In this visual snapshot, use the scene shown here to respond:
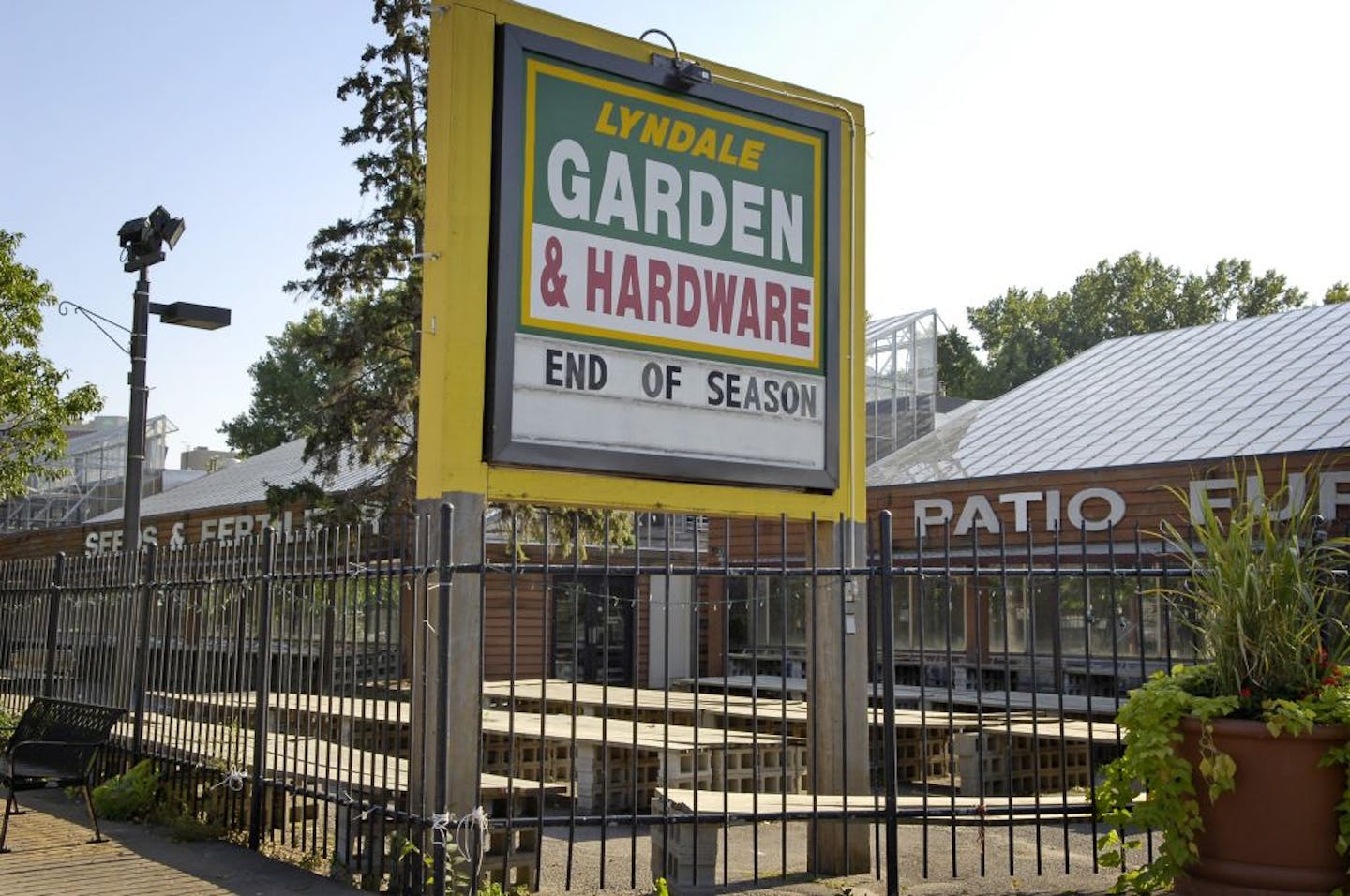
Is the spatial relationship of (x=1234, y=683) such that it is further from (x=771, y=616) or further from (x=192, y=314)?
(x=771, y=616)

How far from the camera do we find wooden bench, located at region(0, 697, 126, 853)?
9.09 m

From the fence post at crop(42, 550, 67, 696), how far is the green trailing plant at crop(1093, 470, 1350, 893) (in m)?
10.1

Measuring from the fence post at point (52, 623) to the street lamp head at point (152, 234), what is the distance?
9.75ft

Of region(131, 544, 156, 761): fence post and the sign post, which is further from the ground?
the sign post

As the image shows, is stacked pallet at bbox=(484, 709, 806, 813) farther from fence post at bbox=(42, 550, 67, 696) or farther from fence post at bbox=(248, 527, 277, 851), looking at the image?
fence post at bbox=(42, 550, 67, 696)

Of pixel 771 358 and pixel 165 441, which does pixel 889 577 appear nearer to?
pixel 771 358

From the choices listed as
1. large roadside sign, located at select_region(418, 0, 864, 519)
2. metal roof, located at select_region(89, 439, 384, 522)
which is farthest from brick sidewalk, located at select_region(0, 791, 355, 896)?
metal roof, located at select_region(89, 439, 384, 522)

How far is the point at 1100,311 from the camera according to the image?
214 ft

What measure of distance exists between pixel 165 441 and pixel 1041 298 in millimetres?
44121

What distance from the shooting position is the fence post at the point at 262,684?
8.79 meters

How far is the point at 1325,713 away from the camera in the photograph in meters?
5.99

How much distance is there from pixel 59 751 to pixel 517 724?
14.1 feet

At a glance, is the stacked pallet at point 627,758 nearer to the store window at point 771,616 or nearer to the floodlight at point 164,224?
the floodlight at point 164,224

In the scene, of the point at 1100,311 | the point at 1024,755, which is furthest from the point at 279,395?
the point at 1024,755
